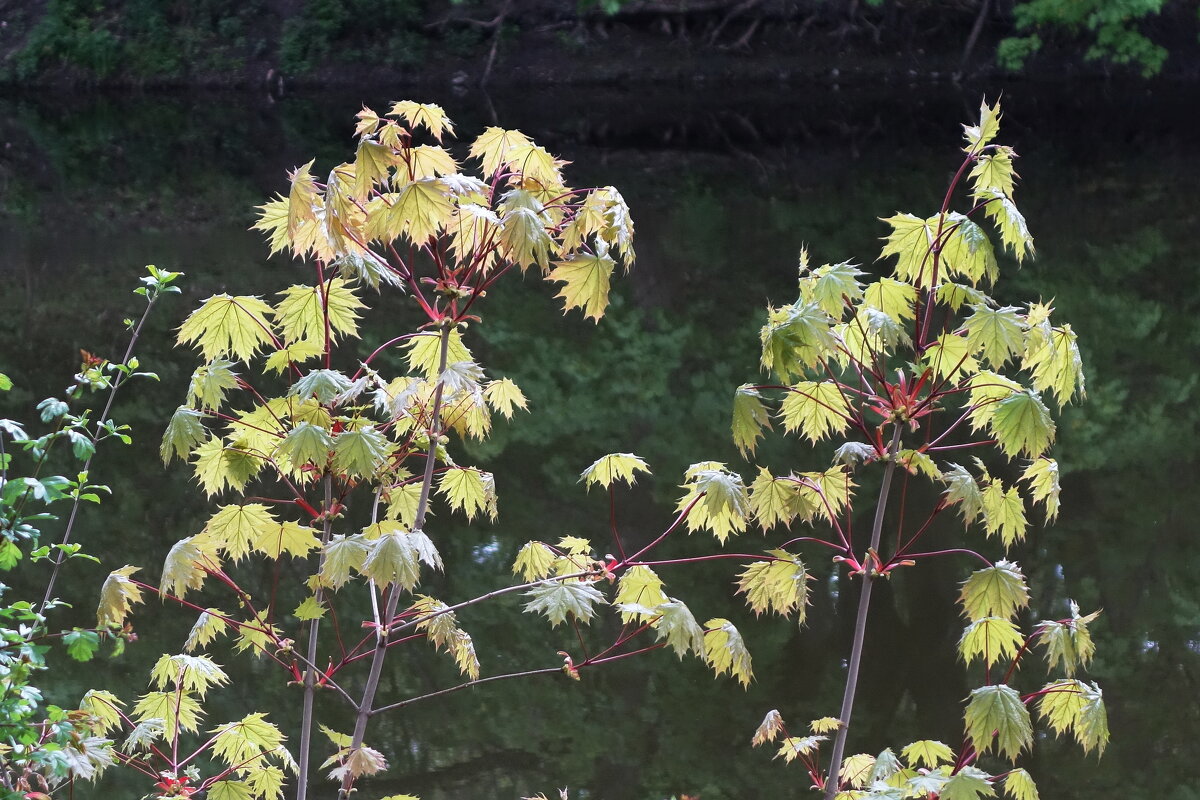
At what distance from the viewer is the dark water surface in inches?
183

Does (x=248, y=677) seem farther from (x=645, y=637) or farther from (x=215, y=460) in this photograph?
(x=215, y=460)

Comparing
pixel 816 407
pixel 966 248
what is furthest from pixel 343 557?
pixel 966 248

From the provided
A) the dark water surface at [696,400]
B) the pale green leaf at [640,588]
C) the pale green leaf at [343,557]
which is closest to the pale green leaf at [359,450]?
the pale green leaf at [343,557]

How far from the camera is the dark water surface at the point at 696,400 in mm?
4652

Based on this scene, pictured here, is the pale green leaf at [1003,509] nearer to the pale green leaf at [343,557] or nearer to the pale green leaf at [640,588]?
the pale green leaf at [640,588]

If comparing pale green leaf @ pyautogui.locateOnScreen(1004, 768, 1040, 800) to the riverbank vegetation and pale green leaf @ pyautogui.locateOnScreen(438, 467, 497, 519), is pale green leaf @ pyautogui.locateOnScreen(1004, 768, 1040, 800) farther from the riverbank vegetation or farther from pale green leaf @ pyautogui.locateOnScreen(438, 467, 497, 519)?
the riverbank vegetation

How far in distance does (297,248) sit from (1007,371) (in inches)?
250

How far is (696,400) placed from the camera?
8047 millimetres

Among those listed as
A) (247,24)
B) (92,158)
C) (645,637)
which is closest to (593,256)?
(645,637)

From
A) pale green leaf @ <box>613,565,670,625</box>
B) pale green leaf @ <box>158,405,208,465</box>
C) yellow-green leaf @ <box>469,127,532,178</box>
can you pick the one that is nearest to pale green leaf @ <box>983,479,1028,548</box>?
pale green leaf @ <box>613,565,670,625</box>

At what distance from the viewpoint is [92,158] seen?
19.3 m

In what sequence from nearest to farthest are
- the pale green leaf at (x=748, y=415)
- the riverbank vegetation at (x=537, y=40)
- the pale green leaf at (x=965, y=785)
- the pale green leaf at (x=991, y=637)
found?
1. the pale green leaf at (x=965, y=785)
2. the pale green leaf at (x=991, y=637)
3. the pale green leaf at (x=748, y=415)
4. the riverbank vegetation at (x=537, y=40)

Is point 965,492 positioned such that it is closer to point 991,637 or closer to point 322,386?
point 991,637

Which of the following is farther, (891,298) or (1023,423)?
(891,298)
